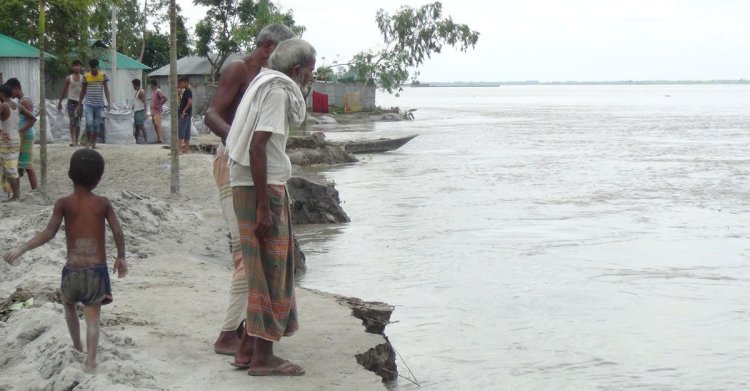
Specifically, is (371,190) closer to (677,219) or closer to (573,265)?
(677,219)

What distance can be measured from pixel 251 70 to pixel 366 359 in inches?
66.8

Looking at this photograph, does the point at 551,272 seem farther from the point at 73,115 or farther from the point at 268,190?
the point at 73,115

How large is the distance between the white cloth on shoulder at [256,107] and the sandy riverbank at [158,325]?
43.0 inches

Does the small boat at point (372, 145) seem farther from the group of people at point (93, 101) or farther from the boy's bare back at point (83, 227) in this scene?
the boy's bare back at point (83, 227)

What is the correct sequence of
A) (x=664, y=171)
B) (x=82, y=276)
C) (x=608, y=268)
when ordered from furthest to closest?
(x=664, y=171), (x=608, y=268), (x=82, y=276)

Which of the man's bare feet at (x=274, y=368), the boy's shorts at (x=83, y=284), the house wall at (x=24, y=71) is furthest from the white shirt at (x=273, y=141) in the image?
the house wall at (x=24, y=71)

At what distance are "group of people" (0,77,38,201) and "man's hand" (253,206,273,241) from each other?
21.5 ft

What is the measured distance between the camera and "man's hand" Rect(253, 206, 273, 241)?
4414 millimetres

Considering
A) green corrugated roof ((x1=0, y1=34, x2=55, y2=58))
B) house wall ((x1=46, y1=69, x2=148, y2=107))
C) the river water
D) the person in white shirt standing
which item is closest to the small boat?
the river water

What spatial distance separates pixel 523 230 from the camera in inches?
525

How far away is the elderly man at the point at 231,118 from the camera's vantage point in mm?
4895

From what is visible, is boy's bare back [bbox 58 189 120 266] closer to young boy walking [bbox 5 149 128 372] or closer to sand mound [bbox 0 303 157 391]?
young boy walking [bbox 5 149 128 372]

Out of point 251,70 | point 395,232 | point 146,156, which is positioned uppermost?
point 251,70

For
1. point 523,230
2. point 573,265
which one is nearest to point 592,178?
point 523,230
